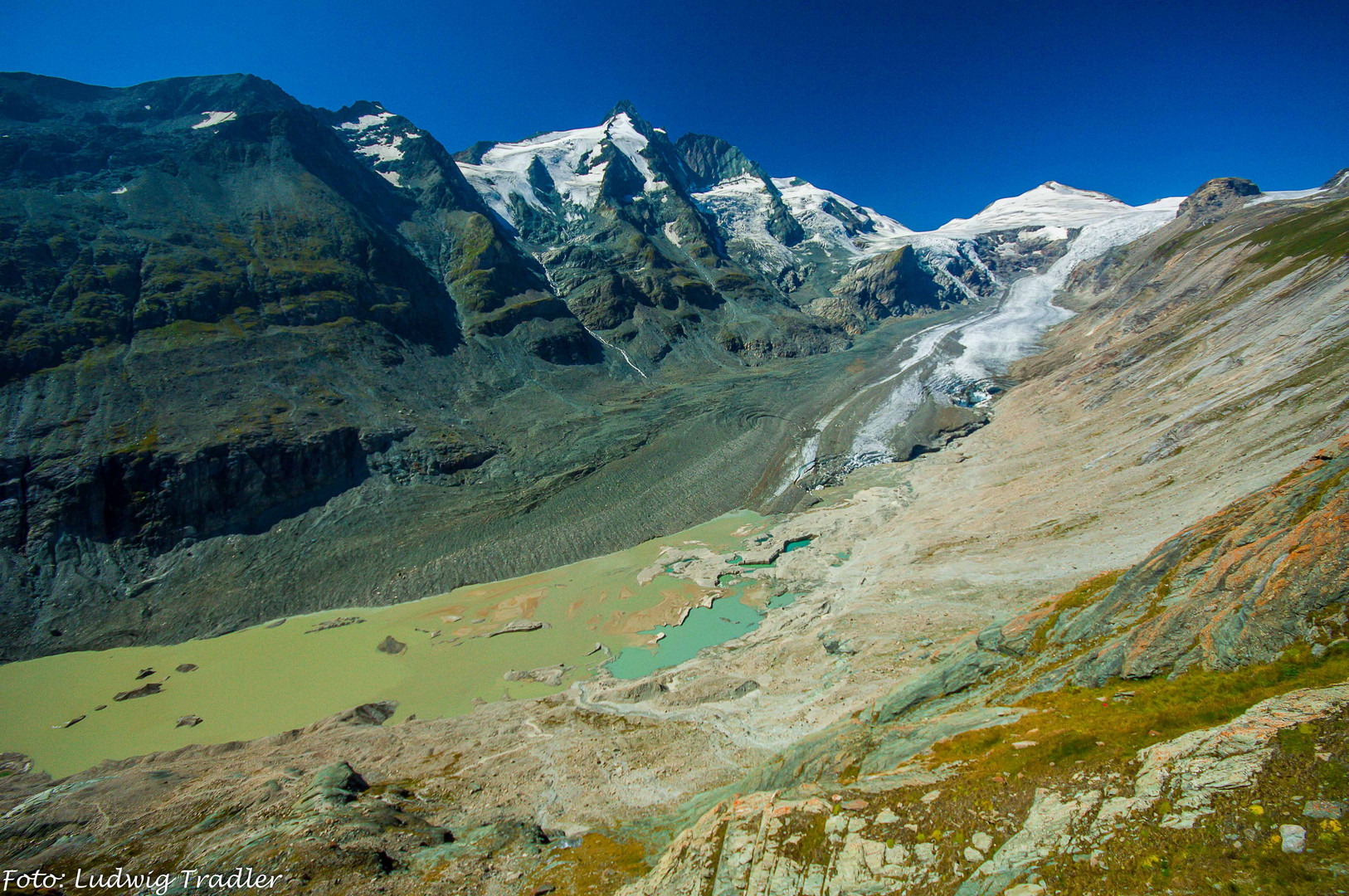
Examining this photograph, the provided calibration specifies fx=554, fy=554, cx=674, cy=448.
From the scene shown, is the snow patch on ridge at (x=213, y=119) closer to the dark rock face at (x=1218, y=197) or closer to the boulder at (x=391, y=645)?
the boulder at (x=391, y=645)

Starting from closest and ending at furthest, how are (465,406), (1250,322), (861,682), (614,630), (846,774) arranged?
(846,774), (861,682), (614,630), (1250,322), (465,406)

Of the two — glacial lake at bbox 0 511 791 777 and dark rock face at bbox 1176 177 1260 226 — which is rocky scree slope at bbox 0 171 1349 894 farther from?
dark rock face at bbox 1176 177 1260 226

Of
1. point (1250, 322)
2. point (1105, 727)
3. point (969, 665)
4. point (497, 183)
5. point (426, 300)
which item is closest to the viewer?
point (1105, 727)

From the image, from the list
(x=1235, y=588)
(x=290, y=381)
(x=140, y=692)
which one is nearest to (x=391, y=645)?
(x=140, y=692)

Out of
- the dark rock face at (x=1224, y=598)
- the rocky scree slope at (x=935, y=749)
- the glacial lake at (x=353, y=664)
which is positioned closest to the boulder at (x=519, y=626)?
the glacial lake at (x=353, y=664)

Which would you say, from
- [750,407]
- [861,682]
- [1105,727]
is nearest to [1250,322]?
A: [750,407]

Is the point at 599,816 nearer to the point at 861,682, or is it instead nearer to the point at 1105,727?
the point at 861,682

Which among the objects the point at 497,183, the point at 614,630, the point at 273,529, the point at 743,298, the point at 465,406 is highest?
the point at 497,183

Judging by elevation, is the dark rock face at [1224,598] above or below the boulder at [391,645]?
above
